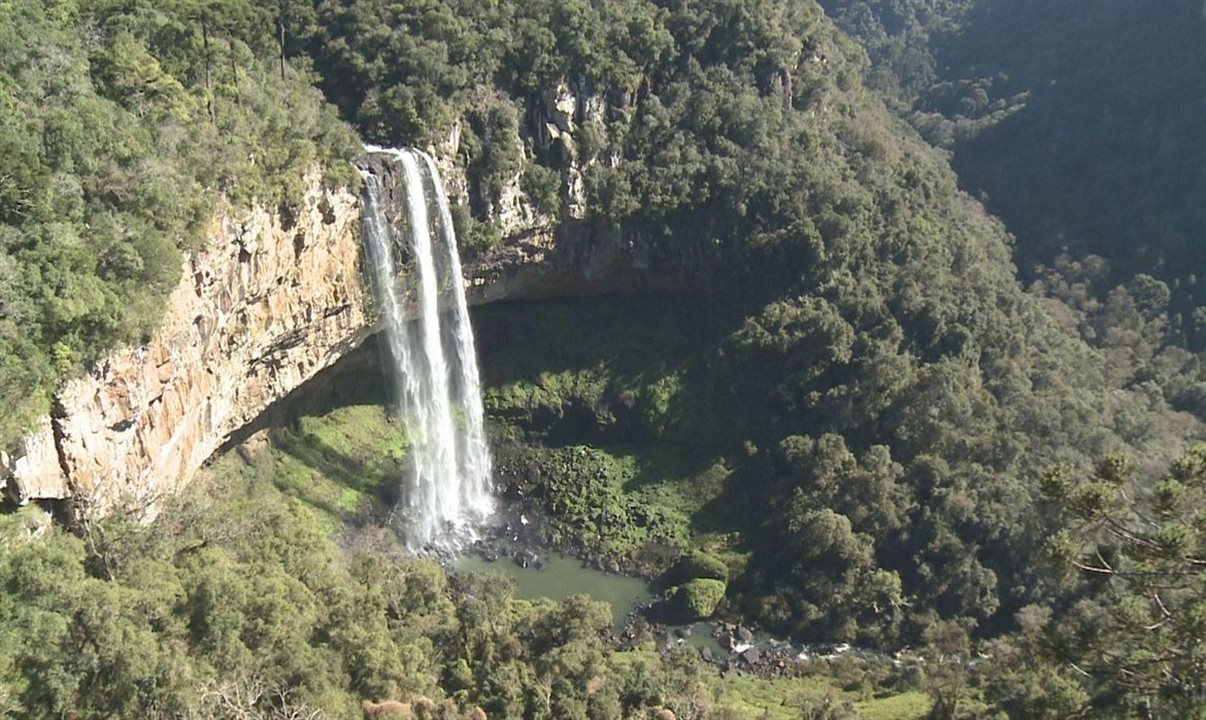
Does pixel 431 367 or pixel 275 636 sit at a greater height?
pixel 431 367

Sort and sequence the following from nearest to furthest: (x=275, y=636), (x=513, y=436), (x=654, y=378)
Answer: (x=275, y=636), (x=513, y=436), (x=654, y=378)

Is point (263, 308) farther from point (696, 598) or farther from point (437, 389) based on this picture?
point (696, 598)

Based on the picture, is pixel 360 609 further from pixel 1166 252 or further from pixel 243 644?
pixel 1166 252

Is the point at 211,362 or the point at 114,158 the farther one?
the point at 211,362

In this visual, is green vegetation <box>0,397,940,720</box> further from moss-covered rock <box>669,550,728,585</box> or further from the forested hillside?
the forested hillside

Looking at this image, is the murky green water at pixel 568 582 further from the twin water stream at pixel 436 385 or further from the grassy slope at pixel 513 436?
the grassy slope at pixel 513 436

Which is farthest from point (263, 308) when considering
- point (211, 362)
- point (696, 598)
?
point (696, 598)
